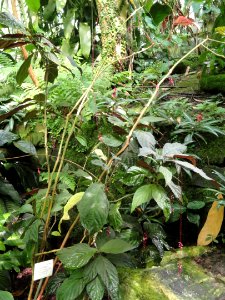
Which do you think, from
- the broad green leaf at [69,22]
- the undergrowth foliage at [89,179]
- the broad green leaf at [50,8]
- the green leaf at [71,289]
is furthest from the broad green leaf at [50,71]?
the broad green leaf at [50,8]

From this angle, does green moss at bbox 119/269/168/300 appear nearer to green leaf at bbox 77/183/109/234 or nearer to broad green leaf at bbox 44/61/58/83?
green leaf at bbox 77/183/109/234

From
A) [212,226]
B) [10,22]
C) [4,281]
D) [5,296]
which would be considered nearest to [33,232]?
[5,296]

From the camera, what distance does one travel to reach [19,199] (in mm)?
1508

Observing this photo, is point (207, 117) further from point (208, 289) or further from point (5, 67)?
point (5, 67)

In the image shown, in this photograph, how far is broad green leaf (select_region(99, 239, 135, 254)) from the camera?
1143mm

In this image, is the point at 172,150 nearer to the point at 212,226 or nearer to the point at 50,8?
the point at 212,226

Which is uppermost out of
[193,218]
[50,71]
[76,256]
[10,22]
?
[10,22]

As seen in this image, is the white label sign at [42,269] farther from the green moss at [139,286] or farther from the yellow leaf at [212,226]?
the yellow leaf at [212,226]

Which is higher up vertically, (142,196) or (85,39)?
(85,39)

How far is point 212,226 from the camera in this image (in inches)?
64.1

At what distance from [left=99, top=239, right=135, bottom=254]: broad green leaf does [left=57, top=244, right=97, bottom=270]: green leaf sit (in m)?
0.04

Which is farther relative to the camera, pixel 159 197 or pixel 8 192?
pixel 8 192

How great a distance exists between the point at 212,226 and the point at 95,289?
821mm

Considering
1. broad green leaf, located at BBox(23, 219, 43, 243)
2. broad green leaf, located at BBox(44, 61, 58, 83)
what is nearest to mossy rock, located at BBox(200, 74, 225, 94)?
broad green leaf, located at BBox(44, 61, 58, 83)
